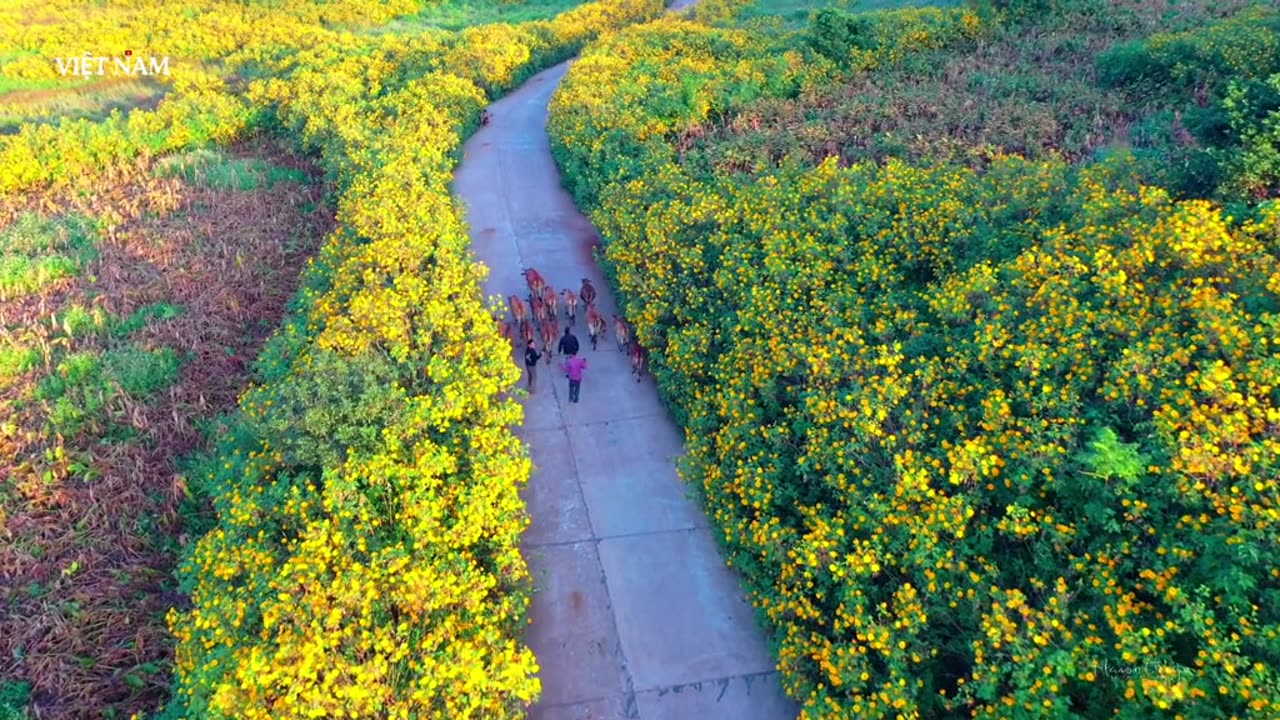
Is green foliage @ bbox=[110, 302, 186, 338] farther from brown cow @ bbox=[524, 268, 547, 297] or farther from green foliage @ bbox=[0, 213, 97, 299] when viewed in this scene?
brown cow @ bbox=[524, 268, 547, 297]

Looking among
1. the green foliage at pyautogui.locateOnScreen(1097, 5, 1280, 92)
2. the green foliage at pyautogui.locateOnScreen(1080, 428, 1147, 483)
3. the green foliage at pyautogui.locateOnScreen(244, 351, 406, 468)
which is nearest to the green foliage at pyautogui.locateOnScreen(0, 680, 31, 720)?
the green foliage at pyautogui.locateOnScreen(244, 351, 406, 468)

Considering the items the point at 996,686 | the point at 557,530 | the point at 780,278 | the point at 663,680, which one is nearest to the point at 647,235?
the point at 780,278

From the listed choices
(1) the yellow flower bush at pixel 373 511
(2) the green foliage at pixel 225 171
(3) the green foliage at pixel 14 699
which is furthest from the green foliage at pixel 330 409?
(2) the green foliage at pixel 225 171

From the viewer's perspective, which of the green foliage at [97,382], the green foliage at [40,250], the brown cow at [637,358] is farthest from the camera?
the green foliage at [40,250]

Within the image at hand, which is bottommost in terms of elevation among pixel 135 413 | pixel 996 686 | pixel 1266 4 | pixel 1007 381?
pixel 135 413

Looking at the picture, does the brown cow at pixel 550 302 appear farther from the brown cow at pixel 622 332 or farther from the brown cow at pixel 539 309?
the brown cow at pixel 622 332

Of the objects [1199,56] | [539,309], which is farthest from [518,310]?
[1199,56]

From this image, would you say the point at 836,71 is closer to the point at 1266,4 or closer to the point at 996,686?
the point at 1266,4
